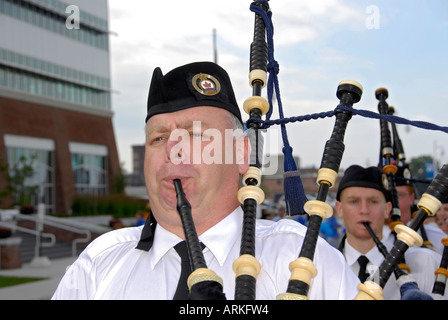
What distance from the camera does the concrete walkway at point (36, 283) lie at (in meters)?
11.1

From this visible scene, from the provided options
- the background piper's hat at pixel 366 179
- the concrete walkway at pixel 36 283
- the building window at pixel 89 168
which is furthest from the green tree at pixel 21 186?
the background piper's hat at pixel 366 179

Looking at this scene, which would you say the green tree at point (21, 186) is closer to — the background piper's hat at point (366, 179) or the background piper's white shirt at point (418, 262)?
the background piper's hat at point (366, 179)

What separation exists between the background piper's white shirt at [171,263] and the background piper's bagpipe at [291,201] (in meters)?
0.19

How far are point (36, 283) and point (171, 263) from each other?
12259 millimetres

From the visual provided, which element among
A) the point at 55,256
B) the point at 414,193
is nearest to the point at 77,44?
the point at 55,256

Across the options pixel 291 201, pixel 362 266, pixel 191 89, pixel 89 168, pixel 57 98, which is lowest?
pixel 362 266

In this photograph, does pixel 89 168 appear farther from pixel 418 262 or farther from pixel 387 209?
pixel 418 262

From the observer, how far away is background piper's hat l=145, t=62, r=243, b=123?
1940 millimetres

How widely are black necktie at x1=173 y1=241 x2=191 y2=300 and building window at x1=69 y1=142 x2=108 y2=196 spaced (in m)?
38.1

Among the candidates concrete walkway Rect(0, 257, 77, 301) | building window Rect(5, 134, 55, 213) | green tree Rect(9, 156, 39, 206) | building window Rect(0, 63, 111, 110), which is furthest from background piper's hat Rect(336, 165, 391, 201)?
building window Rect(0, 63, 111, 110)

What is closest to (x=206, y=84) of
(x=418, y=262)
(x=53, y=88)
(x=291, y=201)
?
(x=291, y=201)

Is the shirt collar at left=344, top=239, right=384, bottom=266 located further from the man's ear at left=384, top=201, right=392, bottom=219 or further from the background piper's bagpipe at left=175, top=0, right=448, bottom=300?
the background piper's bagpipe at left=175, top=0, right=448, bottom=300

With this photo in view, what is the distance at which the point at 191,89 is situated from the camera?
1.94 metres

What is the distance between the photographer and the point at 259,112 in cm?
184
